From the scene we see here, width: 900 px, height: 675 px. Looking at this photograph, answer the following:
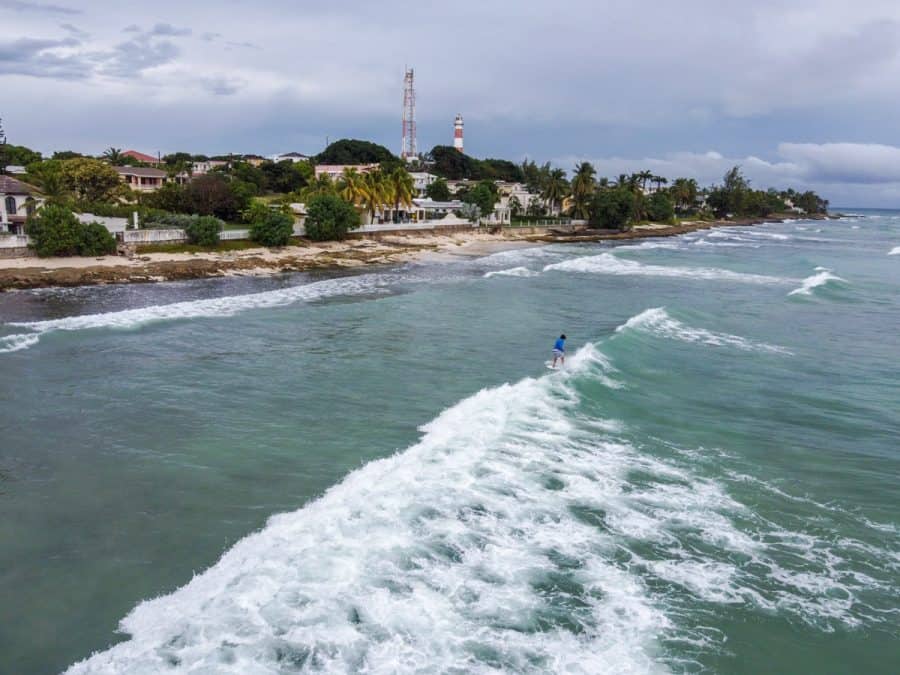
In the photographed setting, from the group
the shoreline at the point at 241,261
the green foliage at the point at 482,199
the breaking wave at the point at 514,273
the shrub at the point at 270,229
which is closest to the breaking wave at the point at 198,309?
the shoreline at the point at 241,261

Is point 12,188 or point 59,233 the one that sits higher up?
point 12,188

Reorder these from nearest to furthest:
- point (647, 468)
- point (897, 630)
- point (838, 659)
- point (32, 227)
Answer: point (838, 659) → point (897, 630) → point (647, 468) → point (32, 227)

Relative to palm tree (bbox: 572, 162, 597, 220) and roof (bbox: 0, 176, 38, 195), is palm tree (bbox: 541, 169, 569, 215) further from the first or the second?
roof (bbox: 0, 176, 38, 195)

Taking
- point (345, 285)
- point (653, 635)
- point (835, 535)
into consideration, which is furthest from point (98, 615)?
point (345, 285)

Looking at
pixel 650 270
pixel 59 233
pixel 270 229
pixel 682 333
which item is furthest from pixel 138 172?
pixel 682 333

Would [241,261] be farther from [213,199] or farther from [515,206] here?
[515,206]

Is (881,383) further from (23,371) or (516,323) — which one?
(23,371)
